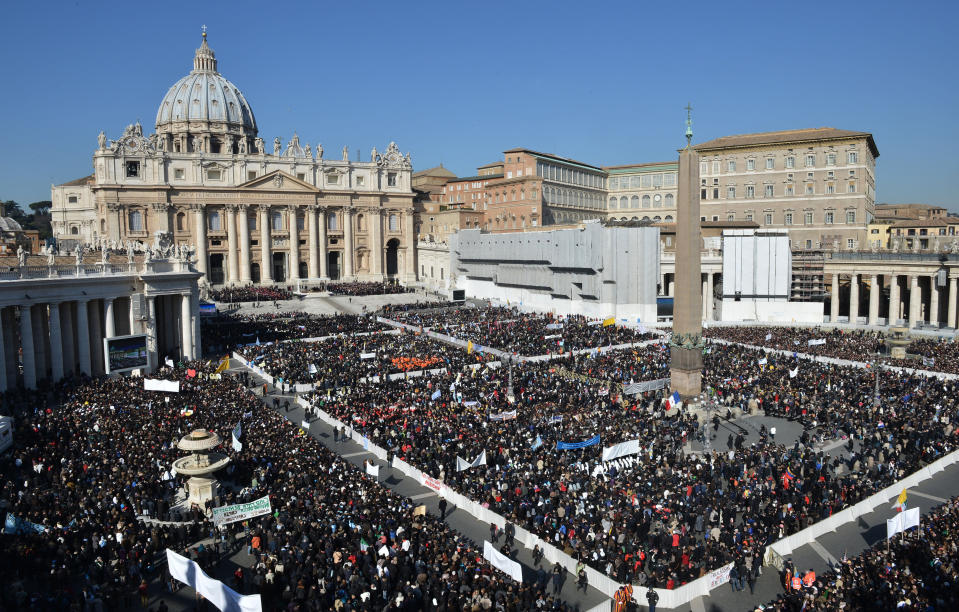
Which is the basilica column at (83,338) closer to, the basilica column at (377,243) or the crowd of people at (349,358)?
the crowd of people at (349,358)

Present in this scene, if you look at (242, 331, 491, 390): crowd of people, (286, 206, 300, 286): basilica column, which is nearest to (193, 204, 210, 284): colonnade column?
(286, 206, 300, 286): basilica column

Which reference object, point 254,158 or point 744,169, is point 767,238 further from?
point 254,158

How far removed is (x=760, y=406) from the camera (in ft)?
102

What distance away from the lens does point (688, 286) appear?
31203 millimetres

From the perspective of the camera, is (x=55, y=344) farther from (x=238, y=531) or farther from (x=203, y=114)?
(x=203, y=114)

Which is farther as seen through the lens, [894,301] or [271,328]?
[894,301]

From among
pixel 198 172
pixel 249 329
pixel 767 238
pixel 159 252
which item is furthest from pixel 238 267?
pixel 767 238

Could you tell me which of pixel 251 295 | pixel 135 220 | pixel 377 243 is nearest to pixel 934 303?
pixel 251 295

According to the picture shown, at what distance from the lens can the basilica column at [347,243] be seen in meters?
88.1

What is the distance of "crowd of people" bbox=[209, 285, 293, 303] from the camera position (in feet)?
223

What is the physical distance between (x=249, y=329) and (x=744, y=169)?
5680cm

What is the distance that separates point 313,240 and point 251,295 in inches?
724

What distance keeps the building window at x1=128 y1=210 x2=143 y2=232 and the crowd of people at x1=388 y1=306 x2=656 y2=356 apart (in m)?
37.5

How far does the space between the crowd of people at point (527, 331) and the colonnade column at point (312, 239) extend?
31622mm
